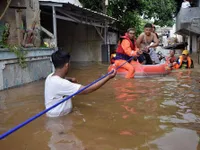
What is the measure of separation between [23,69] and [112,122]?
445cm

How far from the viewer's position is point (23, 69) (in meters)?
7.49

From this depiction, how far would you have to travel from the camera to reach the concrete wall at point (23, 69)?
21.9 ft

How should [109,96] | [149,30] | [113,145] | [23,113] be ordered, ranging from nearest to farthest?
[113,145]
[23,113]
[109,96]
[149,30]

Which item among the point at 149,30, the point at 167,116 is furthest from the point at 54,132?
the point at 149,30

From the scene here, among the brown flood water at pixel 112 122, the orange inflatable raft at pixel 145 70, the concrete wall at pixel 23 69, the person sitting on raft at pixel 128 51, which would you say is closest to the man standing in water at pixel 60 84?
the brown flood water at pixel 112 122

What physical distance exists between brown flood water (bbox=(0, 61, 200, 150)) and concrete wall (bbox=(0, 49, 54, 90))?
84 centimetres

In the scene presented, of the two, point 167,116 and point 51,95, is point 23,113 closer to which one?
point 51,95

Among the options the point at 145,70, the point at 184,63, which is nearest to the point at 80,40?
the point at 184,63

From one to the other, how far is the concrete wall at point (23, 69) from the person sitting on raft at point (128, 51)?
2.37m

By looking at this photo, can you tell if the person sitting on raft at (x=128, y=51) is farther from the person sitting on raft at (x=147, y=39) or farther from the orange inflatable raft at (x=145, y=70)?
the person sitting on raft at (x=147, y=39)

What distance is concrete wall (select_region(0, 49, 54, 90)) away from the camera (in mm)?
6668

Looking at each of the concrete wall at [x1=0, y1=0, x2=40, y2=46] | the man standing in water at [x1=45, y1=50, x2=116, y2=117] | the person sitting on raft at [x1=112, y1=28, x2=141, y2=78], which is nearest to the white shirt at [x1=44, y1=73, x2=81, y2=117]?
the man standing in water at [x1=45, y1=50, x2=116, y2=117]

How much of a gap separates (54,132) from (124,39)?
5046 mm

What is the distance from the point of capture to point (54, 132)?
346cm
